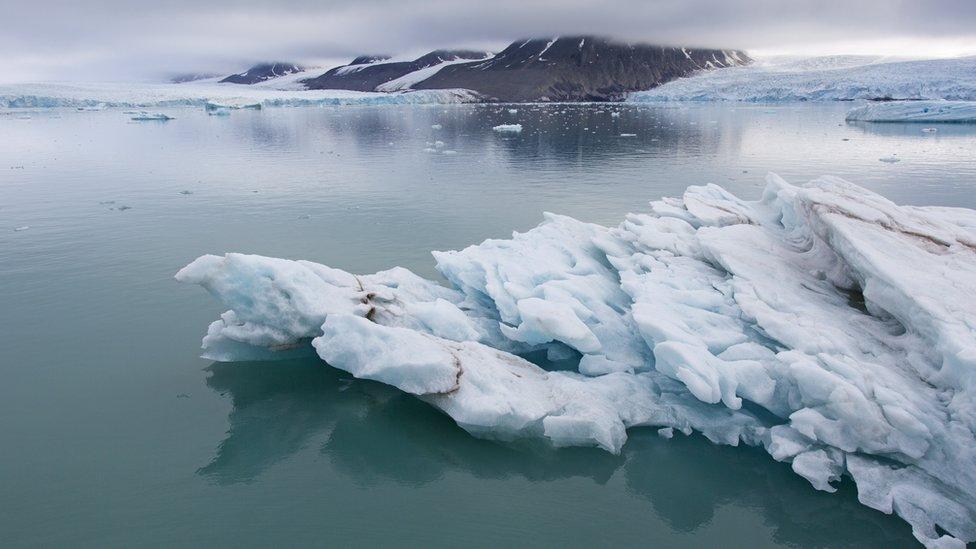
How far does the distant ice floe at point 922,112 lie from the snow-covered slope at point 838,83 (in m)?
25.2

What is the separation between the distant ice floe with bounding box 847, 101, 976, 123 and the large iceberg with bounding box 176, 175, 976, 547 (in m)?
42.6

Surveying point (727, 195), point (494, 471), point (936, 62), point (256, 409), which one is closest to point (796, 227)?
point (727, 195)

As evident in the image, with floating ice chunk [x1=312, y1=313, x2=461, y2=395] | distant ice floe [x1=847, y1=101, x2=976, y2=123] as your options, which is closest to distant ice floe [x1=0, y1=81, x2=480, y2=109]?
distant ice floe [x1=847, y1=101, x2=976, y2=123]

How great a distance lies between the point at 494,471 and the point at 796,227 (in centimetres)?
742

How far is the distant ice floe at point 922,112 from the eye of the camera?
1661 inches

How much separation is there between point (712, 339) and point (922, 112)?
5081 centimetres

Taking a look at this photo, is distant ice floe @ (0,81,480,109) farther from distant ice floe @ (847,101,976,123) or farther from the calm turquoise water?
the calm turquoise water

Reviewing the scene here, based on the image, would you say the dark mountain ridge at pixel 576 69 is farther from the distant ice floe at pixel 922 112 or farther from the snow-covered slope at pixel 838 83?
the distant ice floe at pixel 922 112

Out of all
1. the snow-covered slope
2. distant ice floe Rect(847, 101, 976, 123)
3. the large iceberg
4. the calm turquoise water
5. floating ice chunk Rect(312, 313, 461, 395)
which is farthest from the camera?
the snow-covered slope

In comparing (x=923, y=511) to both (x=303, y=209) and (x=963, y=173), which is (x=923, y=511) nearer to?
(x=303, y=209)

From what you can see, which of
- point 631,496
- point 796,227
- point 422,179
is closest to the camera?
point 631,496

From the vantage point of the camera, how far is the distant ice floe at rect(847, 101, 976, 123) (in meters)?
42.2

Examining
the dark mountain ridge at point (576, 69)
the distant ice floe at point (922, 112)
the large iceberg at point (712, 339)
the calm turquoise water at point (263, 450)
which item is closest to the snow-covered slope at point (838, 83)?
the distant ice floe at point (922, 112)

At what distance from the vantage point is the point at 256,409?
21.9 ft
